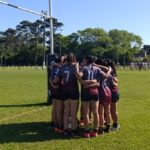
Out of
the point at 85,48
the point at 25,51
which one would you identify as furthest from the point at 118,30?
the point at 25,51

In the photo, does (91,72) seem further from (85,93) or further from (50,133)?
(50,133)

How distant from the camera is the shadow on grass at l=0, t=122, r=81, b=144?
1152cm

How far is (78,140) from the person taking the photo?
11391 mm

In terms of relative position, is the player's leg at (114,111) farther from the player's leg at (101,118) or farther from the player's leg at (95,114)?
the player's leg at (95,114)

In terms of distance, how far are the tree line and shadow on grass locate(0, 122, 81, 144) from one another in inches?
4157

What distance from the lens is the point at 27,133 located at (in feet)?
40.3

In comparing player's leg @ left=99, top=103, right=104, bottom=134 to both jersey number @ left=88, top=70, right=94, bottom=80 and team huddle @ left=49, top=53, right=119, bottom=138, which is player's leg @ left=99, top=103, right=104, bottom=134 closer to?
team huddle @ left=49, top=53, right=119, bottom=138

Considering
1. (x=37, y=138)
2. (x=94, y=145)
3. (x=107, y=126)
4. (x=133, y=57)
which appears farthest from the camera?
(x=133, y=57)

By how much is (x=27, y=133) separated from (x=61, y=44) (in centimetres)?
11571

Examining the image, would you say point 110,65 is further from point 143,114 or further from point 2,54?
point 2,54

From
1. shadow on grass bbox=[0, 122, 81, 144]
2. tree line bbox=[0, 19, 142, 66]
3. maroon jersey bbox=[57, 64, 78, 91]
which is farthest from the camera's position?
tree line bbox=[0, 19, 142, 66]

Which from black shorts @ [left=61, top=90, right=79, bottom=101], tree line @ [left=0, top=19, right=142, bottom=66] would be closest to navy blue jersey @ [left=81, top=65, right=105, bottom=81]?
black shorts @ [left=61, top=90, right=79, bottom=101]

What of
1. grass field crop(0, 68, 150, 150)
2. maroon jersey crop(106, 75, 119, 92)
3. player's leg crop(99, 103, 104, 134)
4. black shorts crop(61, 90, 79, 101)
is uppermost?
maroon jersey crop(106, 75, 119, 92)

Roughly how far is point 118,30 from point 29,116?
134 metres
